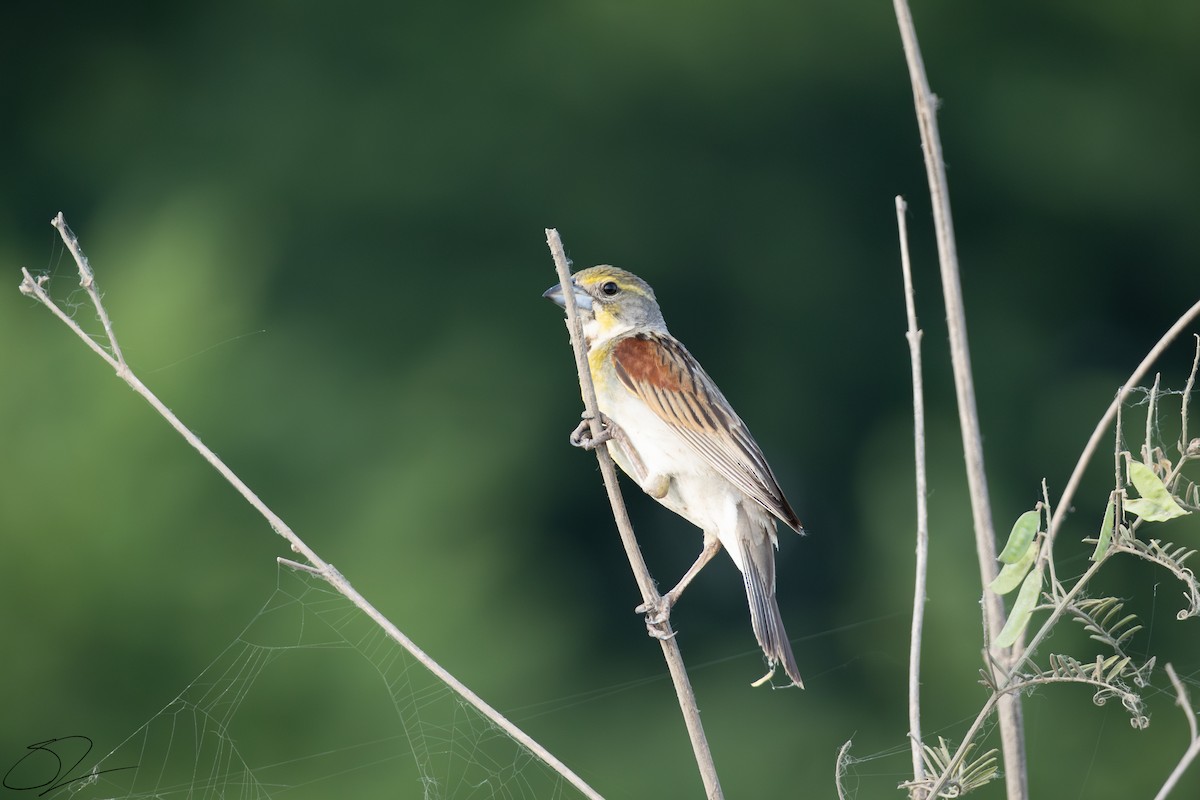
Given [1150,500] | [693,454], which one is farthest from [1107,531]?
[693,454]

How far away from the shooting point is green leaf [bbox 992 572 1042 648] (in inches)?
45.9

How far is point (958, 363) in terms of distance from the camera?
51.8 inches

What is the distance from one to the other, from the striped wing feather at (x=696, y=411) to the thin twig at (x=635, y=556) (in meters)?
0.52

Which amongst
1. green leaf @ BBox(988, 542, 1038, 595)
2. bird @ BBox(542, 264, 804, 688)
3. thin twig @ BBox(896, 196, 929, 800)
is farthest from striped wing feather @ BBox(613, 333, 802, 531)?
green leaf @ BBox(988, 542, 1038, 595)

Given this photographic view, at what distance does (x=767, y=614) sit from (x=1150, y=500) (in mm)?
961

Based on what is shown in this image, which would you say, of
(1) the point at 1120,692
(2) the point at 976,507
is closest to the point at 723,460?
(2) the point at 976,507

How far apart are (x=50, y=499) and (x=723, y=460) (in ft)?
14.5

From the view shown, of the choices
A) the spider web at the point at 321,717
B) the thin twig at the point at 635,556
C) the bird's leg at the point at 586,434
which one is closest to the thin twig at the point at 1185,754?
the thin twig at the point at 635,556

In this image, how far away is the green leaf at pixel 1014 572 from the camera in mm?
1203

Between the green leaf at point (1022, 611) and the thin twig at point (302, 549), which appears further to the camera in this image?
the thin twig at point (302, 549)

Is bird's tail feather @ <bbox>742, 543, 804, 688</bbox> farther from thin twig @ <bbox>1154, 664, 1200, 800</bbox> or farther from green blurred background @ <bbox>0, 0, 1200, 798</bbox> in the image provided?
green blurred background @ <bbox>0, 0, 1200, 798</bbox>

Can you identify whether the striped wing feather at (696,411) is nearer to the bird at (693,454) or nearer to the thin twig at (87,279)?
the bird at (693,454)

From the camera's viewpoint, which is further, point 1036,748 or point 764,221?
point 764,221

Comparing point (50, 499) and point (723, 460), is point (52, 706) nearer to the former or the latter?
point (50, 499)
